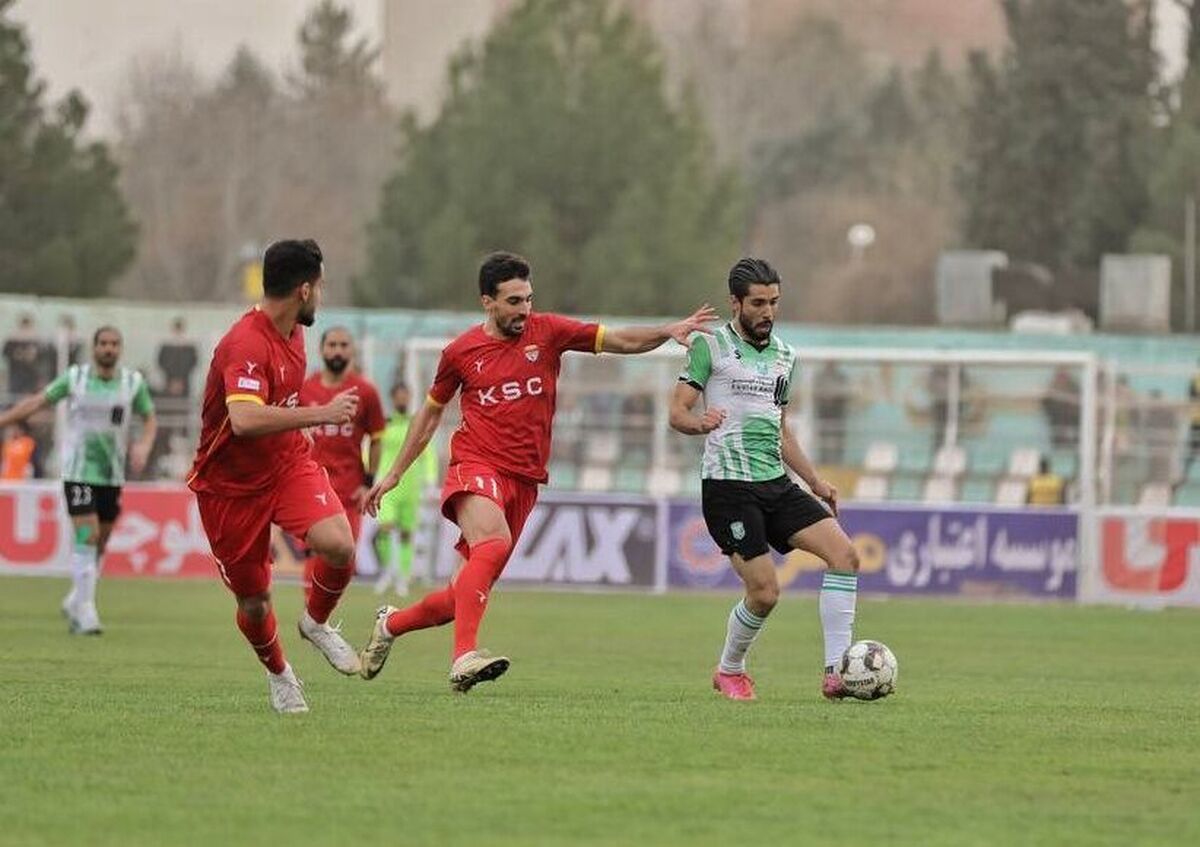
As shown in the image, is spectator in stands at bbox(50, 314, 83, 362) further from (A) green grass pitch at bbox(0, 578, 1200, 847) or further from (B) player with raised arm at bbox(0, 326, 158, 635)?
(A) green grass pitch at bbox(0, 578, 1200, 847)

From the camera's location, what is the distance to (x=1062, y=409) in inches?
1359

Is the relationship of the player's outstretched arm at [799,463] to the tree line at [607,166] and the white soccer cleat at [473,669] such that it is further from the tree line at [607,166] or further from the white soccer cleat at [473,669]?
the tree line at [607,166]

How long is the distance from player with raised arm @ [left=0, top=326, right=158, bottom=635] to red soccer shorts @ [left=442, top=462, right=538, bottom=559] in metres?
7.51

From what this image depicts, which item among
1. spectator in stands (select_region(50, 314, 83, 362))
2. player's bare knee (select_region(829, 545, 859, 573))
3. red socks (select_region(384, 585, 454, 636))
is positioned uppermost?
spectator in stands (select_region(50, 314, 83, 362))

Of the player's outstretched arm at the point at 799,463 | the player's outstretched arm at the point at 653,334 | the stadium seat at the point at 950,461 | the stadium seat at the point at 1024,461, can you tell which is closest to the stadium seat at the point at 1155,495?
the stadium seat at the point at 1024,461

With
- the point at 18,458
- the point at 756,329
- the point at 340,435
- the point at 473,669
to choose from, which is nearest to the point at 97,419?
the point at 340,435

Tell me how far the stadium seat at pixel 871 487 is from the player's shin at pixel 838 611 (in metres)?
20.5

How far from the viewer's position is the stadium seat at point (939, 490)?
109ft

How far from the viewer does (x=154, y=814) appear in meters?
8.95

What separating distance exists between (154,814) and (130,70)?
69.3 meters

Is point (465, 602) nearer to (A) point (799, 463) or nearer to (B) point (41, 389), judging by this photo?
(A) point (799, 463)

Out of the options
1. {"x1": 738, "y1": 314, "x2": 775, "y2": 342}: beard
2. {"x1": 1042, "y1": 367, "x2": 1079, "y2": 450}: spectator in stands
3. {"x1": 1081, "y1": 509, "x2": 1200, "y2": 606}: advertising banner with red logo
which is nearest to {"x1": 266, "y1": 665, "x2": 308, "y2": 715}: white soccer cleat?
{"x1": 738, "y1": 314, "x2": 775, "y2": 342}: beard

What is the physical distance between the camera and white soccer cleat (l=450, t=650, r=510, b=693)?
1294 cm

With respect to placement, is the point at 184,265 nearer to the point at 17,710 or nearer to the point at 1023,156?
the point at 1023,156
